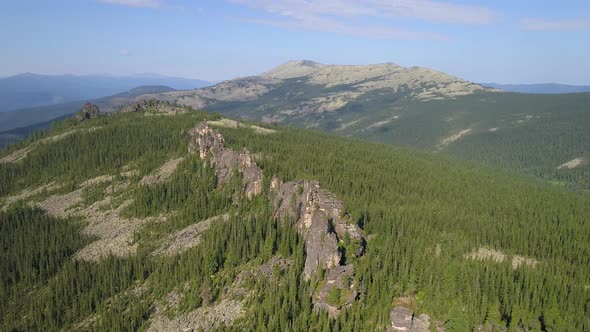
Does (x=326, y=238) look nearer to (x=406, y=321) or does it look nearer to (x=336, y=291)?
(x=336, y=291)

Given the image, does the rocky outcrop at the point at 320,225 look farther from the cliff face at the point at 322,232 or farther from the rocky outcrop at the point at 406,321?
the rocky outcrop at the point at 406,321

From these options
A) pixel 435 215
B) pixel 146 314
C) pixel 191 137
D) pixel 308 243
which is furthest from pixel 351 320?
pixel 191 137

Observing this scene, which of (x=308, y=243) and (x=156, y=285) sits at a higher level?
(x=308, y=243)

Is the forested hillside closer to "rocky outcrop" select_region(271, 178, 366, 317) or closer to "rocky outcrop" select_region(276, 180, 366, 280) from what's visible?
"rocky outcrop" select_region(271, 178, 366, 317)

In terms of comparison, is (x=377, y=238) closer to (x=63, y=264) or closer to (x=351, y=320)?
(x=351, y=320)

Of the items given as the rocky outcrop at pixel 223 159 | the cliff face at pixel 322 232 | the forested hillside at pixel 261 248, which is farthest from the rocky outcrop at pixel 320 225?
the rocky outcrop at pixel 223 159

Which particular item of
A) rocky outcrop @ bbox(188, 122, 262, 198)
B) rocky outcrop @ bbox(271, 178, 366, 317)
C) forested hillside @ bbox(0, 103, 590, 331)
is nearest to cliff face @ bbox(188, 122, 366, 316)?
rocky outcrop @ bbox(271, 178, 366, 317)
